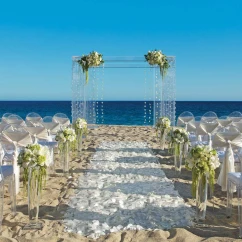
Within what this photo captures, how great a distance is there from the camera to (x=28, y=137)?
591cm

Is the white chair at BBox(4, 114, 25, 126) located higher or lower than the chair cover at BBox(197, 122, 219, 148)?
higher

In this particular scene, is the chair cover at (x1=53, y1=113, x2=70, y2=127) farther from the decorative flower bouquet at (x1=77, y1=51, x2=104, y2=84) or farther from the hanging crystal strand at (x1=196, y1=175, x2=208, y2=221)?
the hanging crystal strand at (x1=196, y1=175, x2=208, y2=221)

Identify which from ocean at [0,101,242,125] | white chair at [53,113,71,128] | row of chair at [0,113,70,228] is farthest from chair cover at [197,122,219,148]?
ocean at [0,101,242,125]

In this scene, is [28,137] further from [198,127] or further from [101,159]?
[198,127]

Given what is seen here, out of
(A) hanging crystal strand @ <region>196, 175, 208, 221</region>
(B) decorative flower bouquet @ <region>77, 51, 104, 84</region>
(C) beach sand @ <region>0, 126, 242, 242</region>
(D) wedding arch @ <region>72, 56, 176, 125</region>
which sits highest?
(B) decorative flower bouquet @ <region>77, 51, 104, 84</region>

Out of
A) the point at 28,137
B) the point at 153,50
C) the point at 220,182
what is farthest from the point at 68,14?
the point at 220,182

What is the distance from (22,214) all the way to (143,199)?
5.19 ft

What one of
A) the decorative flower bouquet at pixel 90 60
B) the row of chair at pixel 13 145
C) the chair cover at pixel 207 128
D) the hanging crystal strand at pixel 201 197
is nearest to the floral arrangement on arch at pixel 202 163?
the hanging crystal strand at pixel 201 197

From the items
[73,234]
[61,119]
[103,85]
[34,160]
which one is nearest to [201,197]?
[73,234]

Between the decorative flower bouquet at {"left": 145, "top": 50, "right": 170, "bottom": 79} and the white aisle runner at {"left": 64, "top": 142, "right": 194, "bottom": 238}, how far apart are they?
4.98m

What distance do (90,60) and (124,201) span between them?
7.54m

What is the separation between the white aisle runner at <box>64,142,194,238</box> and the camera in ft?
12.7

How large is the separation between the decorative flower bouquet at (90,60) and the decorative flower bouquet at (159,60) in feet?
5.17

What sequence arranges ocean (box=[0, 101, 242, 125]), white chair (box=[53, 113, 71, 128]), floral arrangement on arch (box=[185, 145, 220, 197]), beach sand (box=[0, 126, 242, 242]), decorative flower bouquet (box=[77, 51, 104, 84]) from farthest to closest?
ocean (box=[0, 101, 242, 125]) → decorative flower bouquet (box=[77, 51, 104, 84]) → white chair (box=[53, 113, 71, 128]) → floral arrangement on arch (box=[185, 145, 220, 197]) → beach sand (box=[0, 126, 242, 242])
